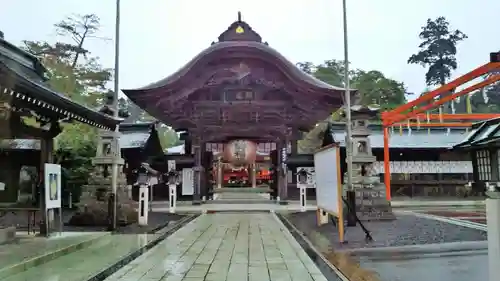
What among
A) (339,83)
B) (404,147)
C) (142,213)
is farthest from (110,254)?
(339,83)

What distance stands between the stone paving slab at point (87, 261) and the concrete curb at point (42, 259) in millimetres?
67

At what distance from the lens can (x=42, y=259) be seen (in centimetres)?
705

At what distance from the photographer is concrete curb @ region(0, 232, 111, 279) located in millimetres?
6012

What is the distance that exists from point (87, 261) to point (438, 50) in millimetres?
42616

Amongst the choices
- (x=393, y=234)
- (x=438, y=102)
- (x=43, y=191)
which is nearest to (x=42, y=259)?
(x=43, y=191)

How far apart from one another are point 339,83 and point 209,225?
109 feet

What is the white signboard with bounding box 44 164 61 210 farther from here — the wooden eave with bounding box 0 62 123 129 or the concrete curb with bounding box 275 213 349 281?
the concrete curb with bounding box 275 213 349 281

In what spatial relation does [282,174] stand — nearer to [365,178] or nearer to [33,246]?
[365,178]

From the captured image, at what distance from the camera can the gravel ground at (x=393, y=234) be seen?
30.6 ft

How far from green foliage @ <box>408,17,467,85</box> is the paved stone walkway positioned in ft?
120

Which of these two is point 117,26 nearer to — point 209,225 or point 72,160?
point 209,225

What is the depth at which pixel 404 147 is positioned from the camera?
2570 cm

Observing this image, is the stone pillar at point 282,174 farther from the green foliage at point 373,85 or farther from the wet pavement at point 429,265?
the green foliage at point 373,85

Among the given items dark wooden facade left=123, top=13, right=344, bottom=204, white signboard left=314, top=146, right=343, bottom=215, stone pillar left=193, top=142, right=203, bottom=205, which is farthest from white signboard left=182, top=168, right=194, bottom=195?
white signboard left=314, top=146, right=343, bottom=215
